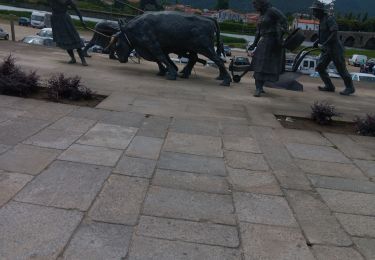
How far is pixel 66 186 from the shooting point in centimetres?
412

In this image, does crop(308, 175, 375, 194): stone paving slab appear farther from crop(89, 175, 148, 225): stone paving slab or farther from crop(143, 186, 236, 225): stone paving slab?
crop(89, 175, 148, 225): stone paving slab

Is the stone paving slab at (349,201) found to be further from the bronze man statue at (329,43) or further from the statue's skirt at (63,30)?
the statue's skirt at (63,30)

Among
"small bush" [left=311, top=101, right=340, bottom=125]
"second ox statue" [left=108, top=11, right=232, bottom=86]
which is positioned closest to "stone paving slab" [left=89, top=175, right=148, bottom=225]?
"small bush" [left=311, top=101, right=340, bottom=125]

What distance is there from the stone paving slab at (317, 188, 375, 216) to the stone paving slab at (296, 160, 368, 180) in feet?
1.97

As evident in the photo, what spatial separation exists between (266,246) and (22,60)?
10366 millimetres

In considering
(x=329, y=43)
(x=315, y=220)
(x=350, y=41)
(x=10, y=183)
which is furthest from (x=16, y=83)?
(x=350, y=41)

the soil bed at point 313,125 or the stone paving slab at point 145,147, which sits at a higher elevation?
the stone paving slab at point 145,147

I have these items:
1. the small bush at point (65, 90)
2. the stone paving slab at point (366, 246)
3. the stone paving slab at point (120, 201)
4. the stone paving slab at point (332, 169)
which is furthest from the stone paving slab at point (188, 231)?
the small bush at point (65, 90)

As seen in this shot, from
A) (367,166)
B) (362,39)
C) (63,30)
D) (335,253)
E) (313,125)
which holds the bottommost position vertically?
(362,39)

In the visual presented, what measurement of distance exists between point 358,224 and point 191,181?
1.56 meters

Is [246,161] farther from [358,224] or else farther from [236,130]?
[358,224]

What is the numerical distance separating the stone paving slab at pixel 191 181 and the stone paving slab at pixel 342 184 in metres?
1.04

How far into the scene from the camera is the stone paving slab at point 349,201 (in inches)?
170

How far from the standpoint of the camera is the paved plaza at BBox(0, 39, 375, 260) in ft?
11.0
